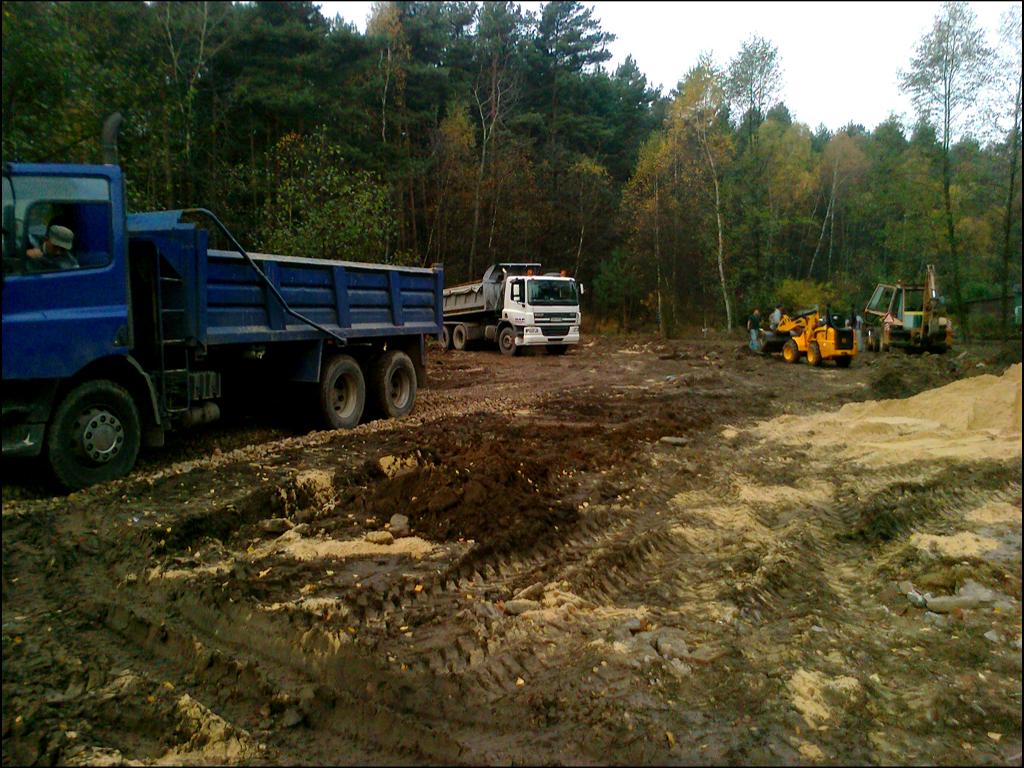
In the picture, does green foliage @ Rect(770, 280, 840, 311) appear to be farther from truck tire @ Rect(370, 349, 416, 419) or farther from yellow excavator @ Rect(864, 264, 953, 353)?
truck tire @ Rect(370, 349, 416, 419)

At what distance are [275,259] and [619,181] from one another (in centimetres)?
3797

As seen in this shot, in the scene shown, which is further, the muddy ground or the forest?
the forest

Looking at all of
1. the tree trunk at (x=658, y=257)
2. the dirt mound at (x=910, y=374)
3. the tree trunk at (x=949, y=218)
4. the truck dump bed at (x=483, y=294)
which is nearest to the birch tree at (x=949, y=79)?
the tree trunk at (x=949, y=218)

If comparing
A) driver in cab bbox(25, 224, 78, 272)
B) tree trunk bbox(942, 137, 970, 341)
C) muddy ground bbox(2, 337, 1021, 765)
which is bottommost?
muddy ground bbox(2, 337, 1021, 765)

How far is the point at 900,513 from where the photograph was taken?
6.15 meters

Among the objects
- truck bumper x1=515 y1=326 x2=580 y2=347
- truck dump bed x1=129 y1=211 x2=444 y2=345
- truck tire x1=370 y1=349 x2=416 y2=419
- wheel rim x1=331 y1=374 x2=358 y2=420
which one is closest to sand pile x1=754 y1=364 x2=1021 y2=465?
truck tire x1=370 y1=349 x2=416 y2=419

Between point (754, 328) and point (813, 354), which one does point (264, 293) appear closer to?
point (813, 354)

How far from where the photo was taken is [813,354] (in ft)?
70.3

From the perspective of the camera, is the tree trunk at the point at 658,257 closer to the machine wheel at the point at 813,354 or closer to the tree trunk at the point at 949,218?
the machine wheel at the point at 813,354

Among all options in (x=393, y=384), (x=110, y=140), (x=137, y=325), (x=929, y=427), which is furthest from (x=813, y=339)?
(x=110, y=140)

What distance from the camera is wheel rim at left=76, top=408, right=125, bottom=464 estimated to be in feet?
21.4

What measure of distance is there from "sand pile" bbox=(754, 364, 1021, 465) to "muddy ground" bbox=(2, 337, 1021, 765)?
1.75 ft

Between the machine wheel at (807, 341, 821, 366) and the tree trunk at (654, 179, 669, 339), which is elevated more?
the tree trunk at (654, 179, 669, 339)

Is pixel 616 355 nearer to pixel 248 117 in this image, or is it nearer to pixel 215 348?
pixel 248 117
